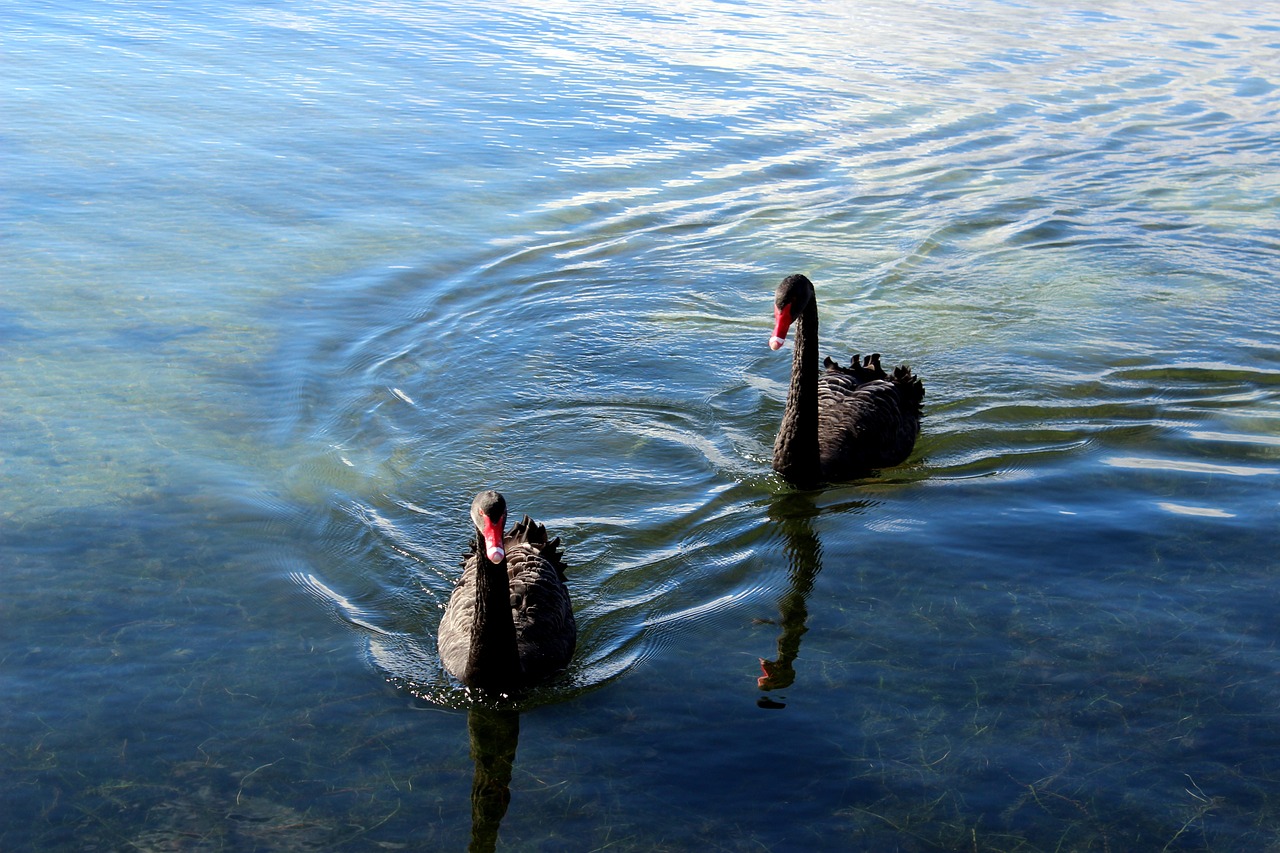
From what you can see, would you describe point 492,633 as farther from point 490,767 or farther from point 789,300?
point 789,300

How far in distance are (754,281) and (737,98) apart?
729cm

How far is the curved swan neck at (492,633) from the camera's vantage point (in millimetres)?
5348

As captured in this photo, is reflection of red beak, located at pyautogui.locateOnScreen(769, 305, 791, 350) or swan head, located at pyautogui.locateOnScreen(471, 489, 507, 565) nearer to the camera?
swan head, located at pyautogui.locateOnScreen(471, 489, 507, 565)

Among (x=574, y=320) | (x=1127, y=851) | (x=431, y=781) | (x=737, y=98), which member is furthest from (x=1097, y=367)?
(x=737, y=98)

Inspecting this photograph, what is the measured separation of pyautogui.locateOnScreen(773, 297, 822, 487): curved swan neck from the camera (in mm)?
7762

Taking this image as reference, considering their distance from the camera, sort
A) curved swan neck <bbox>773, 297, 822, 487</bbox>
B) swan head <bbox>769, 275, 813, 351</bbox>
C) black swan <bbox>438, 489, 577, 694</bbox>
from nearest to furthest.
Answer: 1. black swan <bbox>438, 489, 577, 694</bbox>
2. swan head <bbox>769, 275, 813, 351</bbox>
3. curved swan neck <bbox>773, 297, 822, 487</bbox>

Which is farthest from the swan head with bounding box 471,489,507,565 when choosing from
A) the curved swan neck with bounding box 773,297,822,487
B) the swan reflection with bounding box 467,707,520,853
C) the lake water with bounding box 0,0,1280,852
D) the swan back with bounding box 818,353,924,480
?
the swan back with bounding box 818,353,924,480

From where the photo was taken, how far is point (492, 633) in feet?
17.9

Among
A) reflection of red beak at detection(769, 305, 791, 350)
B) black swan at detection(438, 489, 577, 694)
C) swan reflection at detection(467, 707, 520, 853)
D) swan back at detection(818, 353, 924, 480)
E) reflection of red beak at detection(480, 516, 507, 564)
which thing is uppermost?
reflection of red beak at detection(769, 305, 791, 350)

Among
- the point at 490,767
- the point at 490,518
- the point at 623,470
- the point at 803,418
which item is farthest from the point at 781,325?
the point at 490,767

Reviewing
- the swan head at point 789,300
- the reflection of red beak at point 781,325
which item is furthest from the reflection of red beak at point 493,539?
the swan head at point 789,300

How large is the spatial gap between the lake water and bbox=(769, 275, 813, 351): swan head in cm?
106

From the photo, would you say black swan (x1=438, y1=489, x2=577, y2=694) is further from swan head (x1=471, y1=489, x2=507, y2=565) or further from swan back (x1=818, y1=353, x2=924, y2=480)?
swan back (x1=818, y1=353, x2=924, y2=480)

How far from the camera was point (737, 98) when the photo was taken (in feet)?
59.5
